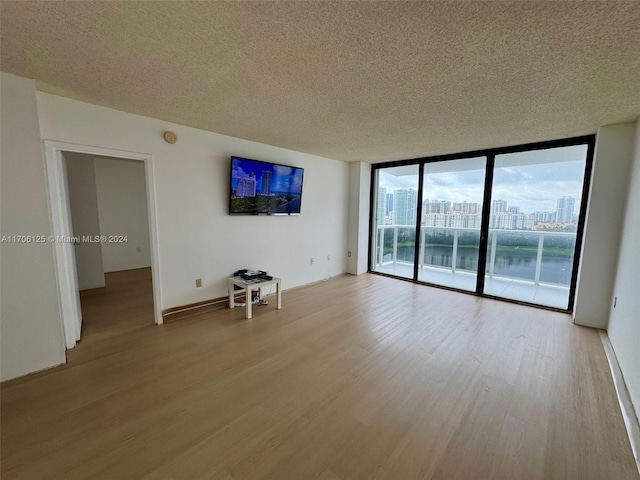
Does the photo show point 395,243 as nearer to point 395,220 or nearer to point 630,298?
point 395,220

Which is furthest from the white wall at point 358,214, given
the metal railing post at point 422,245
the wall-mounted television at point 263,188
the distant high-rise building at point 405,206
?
the wall-mounted television at point 263,188

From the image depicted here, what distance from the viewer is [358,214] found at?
5270 mm

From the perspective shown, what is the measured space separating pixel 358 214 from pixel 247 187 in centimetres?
247

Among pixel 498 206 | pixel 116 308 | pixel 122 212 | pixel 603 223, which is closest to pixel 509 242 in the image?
pixel 498 206

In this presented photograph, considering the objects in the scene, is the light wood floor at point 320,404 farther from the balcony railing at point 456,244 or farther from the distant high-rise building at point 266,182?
the distant high-rise building at point 266,182

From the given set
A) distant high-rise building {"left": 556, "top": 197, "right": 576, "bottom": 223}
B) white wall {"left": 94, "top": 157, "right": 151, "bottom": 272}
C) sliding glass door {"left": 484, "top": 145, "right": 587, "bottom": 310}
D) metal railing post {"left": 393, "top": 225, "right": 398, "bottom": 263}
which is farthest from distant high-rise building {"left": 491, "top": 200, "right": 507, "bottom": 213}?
white wall {"left": 94, "top": 157, "right": 151, "bottom": 272}

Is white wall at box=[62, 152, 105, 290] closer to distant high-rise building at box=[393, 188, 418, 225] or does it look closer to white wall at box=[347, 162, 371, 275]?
white wall at box=[347, 162, 371, 275]

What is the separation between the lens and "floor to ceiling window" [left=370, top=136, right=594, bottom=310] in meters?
3.55

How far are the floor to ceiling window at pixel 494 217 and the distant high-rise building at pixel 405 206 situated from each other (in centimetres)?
2

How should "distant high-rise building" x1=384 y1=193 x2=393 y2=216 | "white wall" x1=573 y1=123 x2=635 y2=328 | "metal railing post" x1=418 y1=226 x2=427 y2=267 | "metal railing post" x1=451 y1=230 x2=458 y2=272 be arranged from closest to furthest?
"white wall" x1=573 y1=123 x2=635 y2=328 → "metal railing post" x1=451 y1=230 x2=458 y2=272 → "metal railing post" x1=418 y1=226 x2=427 y2=267 → "distant high-rise building" x1=384 y1=193 x2=393 y2=216

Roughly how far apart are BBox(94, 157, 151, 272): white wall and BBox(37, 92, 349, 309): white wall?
9.78 ft

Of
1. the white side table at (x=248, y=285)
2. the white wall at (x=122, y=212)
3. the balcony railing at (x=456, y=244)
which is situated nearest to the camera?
the white side table at (x=248, y=285)

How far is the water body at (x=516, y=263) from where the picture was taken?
12.4 ft

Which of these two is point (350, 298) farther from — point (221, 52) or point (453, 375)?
point (221, 52)
